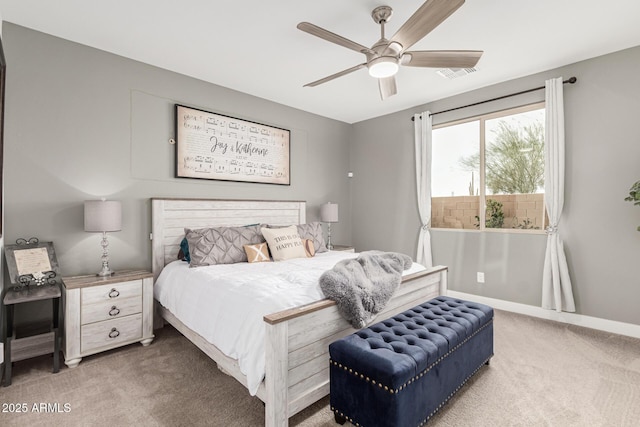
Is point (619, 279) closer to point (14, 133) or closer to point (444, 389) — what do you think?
point (444, 389)

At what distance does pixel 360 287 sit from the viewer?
2.06 m

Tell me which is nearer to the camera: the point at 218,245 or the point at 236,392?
the point at 236,392

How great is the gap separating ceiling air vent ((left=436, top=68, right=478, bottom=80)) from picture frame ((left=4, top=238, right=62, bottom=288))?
4046 millimetres

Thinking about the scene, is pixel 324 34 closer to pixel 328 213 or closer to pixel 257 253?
pixel 257 253

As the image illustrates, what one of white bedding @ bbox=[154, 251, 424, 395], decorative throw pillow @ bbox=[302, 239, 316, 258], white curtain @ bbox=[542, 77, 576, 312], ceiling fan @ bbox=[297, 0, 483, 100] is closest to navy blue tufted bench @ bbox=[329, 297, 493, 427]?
white bedding @ bbox=[154, 251, 424, 395]

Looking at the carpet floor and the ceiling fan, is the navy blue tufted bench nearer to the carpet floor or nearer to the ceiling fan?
the carpet floor

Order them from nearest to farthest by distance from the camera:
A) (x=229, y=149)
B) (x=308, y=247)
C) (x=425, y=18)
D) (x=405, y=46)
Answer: (x=425, y=18)
(x=405, y=46)
(x=308, y=247)
(x=229, y=149)

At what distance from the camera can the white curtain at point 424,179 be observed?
430cm

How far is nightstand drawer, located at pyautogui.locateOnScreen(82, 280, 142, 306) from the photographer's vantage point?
8.00ft

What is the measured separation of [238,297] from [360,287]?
0.80 metres

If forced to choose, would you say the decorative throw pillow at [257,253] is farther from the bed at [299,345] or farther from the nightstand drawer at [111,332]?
the nightstand drawer at [111,332]

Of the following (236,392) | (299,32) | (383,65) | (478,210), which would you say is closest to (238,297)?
(236,392)

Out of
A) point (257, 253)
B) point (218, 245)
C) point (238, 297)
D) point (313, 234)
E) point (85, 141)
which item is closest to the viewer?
point (238, 297)

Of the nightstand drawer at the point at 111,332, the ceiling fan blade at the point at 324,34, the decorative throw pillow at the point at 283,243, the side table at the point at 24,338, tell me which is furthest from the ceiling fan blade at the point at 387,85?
the side table at the point at 24,338
